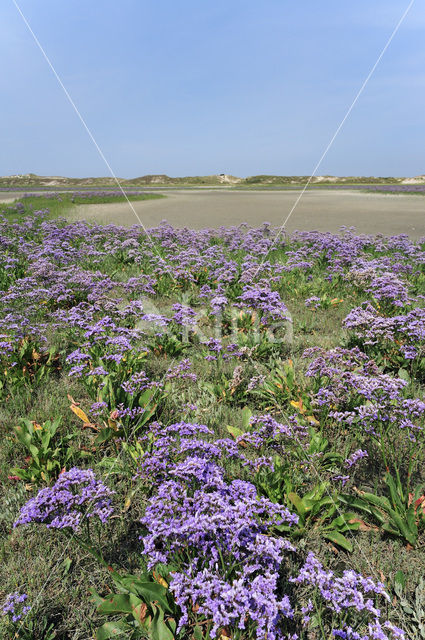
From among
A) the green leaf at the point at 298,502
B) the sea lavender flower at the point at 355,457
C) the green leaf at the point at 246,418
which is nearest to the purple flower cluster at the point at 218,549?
the green leaf at the point at 298,502

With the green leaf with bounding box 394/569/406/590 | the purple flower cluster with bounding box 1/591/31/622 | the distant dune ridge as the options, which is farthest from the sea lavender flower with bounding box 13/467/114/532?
the distant dune ridge

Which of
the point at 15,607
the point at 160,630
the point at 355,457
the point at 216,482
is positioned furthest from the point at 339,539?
the point at 15,607

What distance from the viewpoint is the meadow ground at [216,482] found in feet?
7.21

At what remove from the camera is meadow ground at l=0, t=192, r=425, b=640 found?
2197 millimetres

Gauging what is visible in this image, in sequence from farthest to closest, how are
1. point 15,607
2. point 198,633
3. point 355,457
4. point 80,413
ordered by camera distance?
point 80,413 < point 355,457 < point 15,607 < point 198,633

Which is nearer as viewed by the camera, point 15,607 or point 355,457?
point 15,607

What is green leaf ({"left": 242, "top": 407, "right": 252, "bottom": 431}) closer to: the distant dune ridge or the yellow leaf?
the yellow leaf

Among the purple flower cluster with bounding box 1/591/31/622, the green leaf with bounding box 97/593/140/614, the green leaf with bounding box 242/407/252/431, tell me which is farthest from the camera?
the green leaf with bounding box 242/407/252/431

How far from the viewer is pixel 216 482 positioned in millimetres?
2424

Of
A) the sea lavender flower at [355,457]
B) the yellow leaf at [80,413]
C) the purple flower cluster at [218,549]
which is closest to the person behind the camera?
the purple flower cluster at [218,549]

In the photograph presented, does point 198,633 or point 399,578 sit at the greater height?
point 198,633

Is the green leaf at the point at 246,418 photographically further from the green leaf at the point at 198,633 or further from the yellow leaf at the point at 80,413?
the green leaf at the point at 198,633

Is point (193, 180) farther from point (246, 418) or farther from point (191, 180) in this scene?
point (246, 418)

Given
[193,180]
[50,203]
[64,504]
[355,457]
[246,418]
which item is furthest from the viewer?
[193,180]
